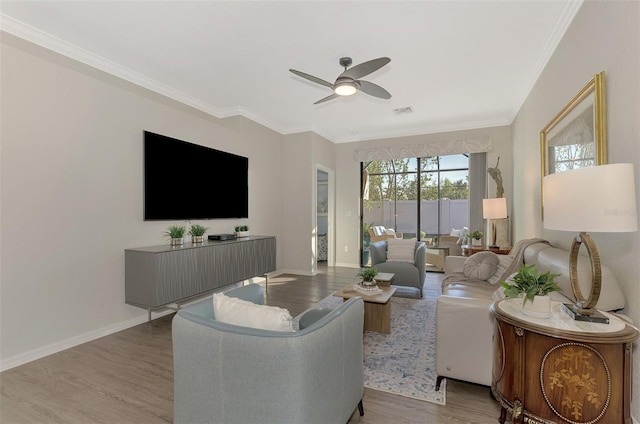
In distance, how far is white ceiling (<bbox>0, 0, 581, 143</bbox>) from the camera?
95.9 inches

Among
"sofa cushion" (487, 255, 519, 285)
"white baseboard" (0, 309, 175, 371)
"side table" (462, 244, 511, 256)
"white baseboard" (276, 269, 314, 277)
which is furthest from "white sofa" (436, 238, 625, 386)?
"white baseboard" (276, 269, 314, 277)

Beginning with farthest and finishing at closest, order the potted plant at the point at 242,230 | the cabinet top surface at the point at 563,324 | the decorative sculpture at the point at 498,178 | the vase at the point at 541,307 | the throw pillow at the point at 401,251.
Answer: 1. the decorative sculpture at the point at 498,178
2. the potted plant at the point at 242,230
3. the throw pillow at the point at 401,251
4. the vase at the point at 541,307
5. the cabinet top surface at the point at 563,324

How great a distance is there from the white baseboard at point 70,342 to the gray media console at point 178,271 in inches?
11.1

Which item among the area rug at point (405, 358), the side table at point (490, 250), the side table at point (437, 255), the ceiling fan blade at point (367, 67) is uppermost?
the ceiling fan blade at point (367, 67)

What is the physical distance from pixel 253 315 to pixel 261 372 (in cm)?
27

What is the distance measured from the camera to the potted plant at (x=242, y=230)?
15.2ft

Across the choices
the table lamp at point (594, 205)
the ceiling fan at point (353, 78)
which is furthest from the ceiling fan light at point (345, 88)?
the table lamp at point (594, 205)

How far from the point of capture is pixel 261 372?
120cm

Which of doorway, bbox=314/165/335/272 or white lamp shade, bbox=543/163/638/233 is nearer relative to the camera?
white lamp shade, bbox=543/163/638/233

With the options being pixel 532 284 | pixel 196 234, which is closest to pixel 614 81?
pixel 532 284

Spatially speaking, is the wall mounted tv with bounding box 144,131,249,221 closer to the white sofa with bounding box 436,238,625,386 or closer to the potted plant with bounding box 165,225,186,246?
the potted plant with bounding box 165,225,186,246

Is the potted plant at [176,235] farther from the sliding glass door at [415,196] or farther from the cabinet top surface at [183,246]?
the sliding glass door at [415,196]

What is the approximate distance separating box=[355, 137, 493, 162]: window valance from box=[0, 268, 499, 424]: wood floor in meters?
4.61

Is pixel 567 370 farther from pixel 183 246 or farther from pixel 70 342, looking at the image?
pixel 70 342
